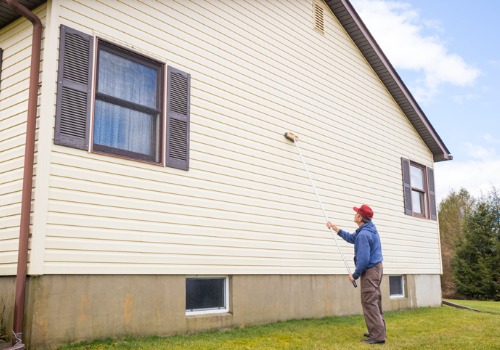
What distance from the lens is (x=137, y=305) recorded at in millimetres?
6871

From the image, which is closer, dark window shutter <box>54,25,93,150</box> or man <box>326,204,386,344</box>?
dark window shutter <box>54,25,93,150</box>

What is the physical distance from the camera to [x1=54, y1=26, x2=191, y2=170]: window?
256 inches

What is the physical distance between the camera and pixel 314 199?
1025 centimetres

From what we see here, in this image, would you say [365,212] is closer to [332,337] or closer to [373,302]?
[373,302]

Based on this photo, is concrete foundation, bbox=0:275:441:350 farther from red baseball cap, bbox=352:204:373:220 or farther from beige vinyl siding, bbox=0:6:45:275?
red baseball cap, bbox=352:204:373:220

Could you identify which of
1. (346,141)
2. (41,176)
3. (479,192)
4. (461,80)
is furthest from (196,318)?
(461,80)

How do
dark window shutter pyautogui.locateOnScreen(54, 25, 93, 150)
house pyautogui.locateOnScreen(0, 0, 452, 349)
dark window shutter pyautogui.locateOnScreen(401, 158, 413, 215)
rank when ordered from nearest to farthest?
house pyautogui.locateOnScreen(0, 0, 452, 349)
dark window shutter pyautogui.locateOnScreen(54, 25, 93, 150)
dark window shutter pyautogui.locateOnScreen(401, 158, 413, 215)

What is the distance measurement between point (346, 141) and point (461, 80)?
176 feet

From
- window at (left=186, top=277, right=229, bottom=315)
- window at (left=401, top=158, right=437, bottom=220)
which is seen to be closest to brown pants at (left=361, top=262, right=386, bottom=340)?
window at (left=186, top=277, right=229, bottom=315)

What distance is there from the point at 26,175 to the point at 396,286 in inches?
366

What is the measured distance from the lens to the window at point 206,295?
7.77 metres

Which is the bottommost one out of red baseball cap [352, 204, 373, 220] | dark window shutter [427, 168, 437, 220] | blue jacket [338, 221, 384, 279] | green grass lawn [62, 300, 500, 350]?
green grass lawn [62, 300, 500, 350]

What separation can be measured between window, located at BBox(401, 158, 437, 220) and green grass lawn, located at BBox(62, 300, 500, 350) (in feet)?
12.6

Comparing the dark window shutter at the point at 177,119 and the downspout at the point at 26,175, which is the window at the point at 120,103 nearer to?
the dark window shutter at the point at 177,119
